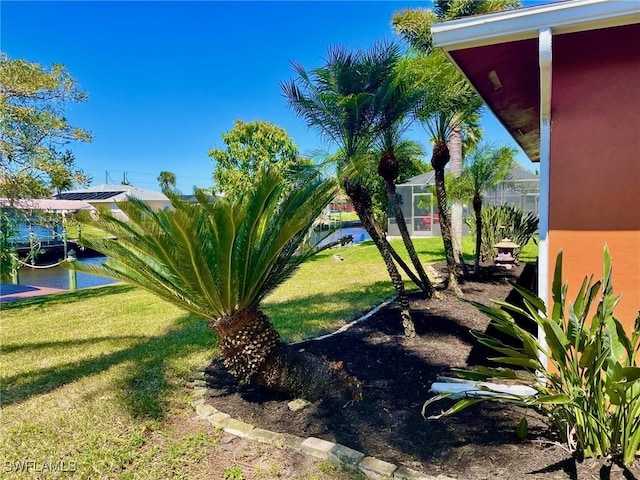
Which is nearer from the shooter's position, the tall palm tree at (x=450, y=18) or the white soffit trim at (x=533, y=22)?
the white soffit trim at (x=533, y=22)

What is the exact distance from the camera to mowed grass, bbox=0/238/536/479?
3229 mm

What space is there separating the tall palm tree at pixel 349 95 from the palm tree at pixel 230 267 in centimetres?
192

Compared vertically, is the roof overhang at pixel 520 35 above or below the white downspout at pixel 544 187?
above

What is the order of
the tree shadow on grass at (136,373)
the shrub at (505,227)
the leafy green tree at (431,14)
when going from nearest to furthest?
the tree shadow on grass at (136,373)
the shrub at (505,227)
the leafy green tree at (431,14)

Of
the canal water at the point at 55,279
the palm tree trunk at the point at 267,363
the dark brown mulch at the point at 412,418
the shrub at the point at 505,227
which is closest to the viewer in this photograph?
the dark brown mulch at the point at 412,418

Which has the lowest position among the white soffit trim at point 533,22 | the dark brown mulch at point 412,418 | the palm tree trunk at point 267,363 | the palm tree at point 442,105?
the dark brown mulch at point 412,418

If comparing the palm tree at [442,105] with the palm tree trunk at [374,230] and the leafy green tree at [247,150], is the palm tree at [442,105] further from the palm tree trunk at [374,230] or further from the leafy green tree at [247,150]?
the leafy green tree at [247,150]

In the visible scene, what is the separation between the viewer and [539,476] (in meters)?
2.65

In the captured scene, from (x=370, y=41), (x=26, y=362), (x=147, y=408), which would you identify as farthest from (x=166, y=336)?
(x=370, y=41)

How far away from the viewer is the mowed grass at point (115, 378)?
3.23 metres

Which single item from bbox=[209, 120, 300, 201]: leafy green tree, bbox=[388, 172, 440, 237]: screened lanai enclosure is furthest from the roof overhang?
bbox=[209, 120, 300, 201]: leafy green tree

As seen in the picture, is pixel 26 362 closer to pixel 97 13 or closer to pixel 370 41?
pixel 370 41

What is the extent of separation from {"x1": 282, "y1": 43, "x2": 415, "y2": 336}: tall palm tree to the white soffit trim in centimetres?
246

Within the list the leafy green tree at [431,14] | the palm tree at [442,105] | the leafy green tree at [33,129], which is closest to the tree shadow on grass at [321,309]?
the palm tree at [442,105]
